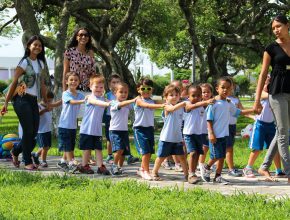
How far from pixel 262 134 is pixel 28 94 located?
11.3 ft

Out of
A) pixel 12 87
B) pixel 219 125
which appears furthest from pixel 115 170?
pixel 12 87

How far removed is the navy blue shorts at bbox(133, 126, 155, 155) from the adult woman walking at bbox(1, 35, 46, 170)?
1597 millimetres

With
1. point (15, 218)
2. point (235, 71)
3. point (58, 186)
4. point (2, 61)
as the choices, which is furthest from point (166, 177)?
point (2, 61)

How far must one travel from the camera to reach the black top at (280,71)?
22.7 feet

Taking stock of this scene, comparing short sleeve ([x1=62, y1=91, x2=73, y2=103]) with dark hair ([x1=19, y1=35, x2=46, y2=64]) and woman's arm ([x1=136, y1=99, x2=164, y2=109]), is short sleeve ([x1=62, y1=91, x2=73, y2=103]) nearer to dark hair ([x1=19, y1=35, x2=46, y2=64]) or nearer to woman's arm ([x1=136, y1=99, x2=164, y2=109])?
dark hair ([x1=19, y1=35, x2=46, y2=64])

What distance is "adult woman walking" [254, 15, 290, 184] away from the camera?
6.94 meters

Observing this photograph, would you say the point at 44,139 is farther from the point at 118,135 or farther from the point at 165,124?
the point at 165,124

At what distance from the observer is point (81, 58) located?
29.0ft

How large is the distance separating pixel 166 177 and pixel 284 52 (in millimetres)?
2421

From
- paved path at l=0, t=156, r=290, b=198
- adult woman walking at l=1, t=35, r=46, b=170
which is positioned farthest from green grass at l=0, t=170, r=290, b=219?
adult woman walking at l=1, t=35, r=46, b=170

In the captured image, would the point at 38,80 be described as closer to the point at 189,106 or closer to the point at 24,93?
the point at 24,93

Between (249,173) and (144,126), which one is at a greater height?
(144,126)

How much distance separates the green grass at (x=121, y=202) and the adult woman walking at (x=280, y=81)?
3.76ft

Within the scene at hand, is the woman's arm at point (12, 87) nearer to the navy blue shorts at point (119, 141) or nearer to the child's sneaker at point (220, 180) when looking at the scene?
the navy blue shorts at point (119, 141)
